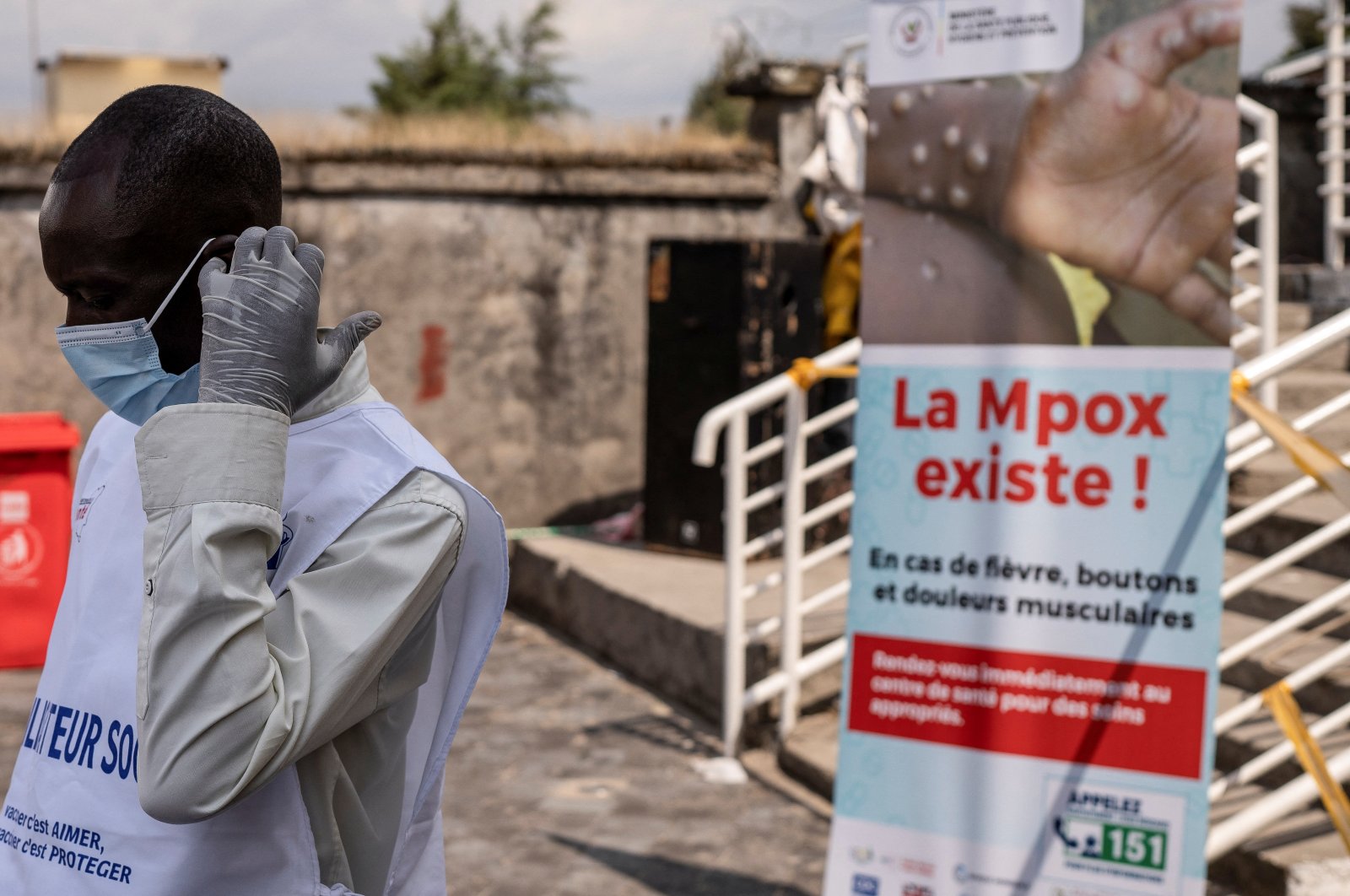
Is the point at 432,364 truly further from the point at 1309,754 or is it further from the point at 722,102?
the point at 722,102

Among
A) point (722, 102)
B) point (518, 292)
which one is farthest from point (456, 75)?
point (518, 292)

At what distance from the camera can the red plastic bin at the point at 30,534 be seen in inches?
239

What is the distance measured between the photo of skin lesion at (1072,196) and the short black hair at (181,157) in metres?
1.70

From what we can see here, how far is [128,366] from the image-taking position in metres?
1.38

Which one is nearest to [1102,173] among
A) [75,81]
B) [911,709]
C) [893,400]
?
[893,400]

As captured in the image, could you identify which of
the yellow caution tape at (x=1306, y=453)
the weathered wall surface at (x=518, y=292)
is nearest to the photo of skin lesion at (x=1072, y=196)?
the yellow caution tape at (x=1306, y=453)

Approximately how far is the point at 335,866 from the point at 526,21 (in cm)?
3387

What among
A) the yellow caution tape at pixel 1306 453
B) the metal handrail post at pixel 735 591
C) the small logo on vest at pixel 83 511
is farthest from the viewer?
the metal handrail post at pixel 735 591

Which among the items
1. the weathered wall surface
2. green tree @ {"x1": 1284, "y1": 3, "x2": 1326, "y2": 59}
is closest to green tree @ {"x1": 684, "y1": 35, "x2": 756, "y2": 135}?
the weathered wall surface

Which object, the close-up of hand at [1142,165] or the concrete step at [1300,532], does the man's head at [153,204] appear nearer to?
the close-up of hand at [1142,165]

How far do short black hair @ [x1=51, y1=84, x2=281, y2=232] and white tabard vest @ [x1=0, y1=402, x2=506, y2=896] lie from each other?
9.4 inches

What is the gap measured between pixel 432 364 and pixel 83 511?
21.2 ft

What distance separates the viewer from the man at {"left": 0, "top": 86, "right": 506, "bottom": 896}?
3.77 feet

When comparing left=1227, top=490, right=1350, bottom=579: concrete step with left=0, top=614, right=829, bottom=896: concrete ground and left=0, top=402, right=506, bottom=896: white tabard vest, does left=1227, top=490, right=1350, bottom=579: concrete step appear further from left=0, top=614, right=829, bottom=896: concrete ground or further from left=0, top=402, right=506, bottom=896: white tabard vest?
left=0, top=402, right=506, bottom=896: white tabard vest
